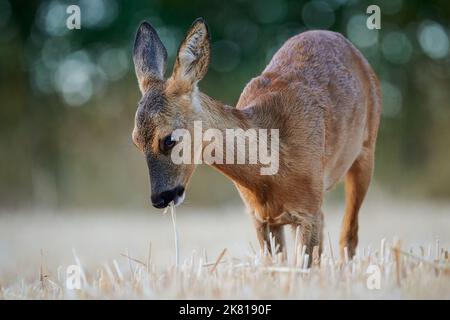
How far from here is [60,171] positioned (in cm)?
1823

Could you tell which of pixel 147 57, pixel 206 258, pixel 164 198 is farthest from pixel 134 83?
pixel 164 198

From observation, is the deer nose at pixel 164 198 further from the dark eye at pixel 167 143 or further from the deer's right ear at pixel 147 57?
the deer's right ear at pixel 147 57

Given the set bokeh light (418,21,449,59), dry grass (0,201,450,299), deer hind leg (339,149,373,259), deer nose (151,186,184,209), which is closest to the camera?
dry grass (0,201,450,299)

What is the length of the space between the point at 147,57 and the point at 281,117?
3.65 ft

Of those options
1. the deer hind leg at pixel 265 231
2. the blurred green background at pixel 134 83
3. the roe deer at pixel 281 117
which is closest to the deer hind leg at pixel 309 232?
the roe deer at pixel 281 117

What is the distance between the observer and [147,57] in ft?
18.4

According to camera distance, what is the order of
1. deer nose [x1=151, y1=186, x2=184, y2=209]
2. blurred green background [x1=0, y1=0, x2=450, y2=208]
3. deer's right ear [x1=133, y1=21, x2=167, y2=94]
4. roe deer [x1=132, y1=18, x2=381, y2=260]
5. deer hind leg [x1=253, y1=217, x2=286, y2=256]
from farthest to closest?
blurred green background [x1=0, y1=0, x2=450, y2=208]
deer hind leg [x1=253, y1=217, x2=286, y2=256]
deer's right ear [x1=133, y1=21, x2=167, y2=94]
roe deer [x1=132, y1=18, x2=381, y2=260]
deer nose [x1=151, y1=186, x2=184, y2=209]

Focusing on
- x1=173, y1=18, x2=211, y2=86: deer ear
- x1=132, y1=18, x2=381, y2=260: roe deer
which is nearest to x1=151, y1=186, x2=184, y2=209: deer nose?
x1=132, y1=18, x2=381, y2=260: roe deer

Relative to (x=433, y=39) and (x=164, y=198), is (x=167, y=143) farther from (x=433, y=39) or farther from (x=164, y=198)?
(x=433, y=39)

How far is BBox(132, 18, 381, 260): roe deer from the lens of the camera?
505 centimetres

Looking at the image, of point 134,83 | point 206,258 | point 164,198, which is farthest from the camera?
point 134,83

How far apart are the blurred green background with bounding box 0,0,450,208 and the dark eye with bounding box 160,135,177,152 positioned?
5912 mm

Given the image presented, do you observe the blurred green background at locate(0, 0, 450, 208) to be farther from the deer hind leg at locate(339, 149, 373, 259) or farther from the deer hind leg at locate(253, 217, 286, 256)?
the deer hind leg at locate(253, 217, 286, 256)

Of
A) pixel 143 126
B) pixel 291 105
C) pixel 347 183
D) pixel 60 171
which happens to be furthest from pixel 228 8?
pixel 143 126
